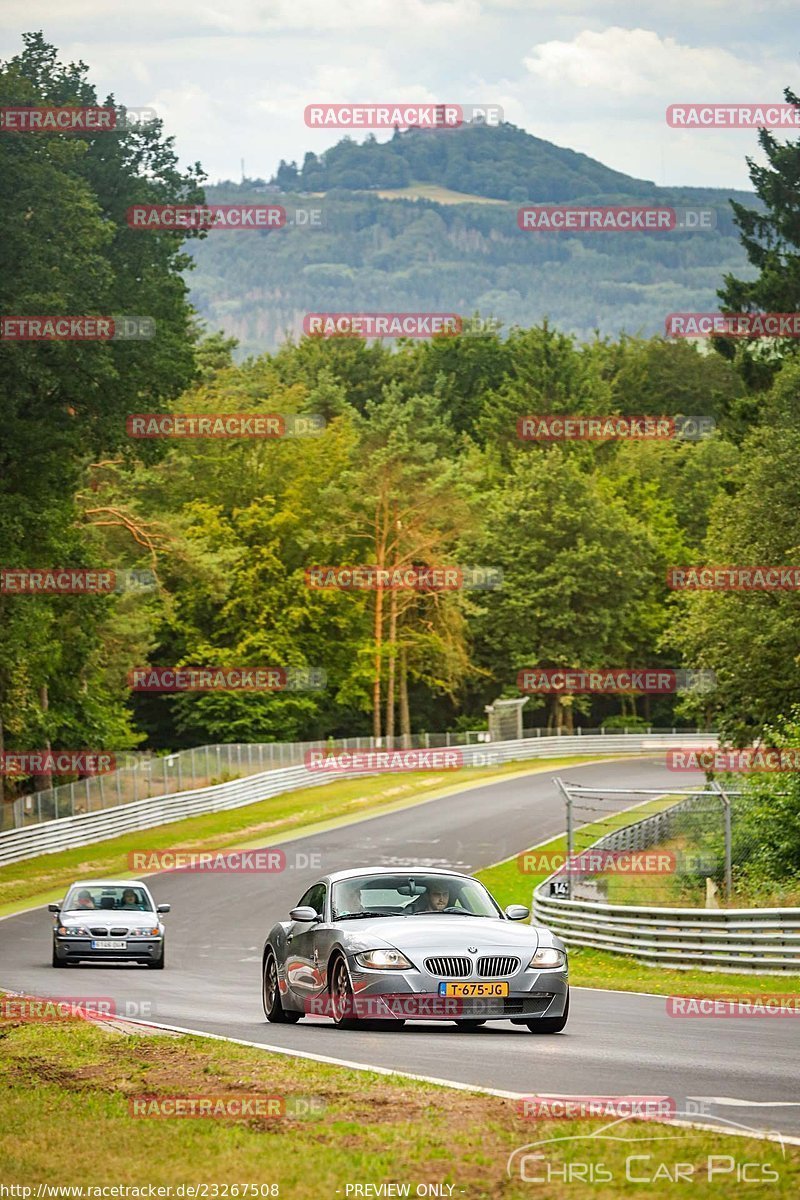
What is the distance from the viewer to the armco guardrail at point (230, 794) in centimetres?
4859

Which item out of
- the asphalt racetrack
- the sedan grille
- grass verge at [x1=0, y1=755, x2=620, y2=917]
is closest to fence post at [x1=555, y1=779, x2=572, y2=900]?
the asphalt racetrack

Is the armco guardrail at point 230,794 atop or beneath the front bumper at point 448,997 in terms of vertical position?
beneath

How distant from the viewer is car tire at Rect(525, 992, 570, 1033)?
1385 centimetres

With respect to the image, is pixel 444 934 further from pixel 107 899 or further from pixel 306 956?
pixel 107 899

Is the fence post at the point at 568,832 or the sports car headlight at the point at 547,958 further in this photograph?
the fence post at the point at 568,832

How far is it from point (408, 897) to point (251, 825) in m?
41.5

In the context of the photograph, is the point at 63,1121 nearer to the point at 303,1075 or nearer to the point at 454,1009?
the point at 303,1075

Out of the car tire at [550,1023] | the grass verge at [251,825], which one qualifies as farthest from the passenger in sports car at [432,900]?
the grass verge at [251,825]

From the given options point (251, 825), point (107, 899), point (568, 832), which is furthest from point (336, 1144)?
point (251, 825)

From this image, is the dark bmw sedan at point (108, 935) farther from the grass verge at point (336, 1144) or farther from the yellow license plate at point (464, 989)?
the grass verge at point (336, 1144)

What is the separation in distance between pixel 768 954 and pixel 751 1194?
14973mm

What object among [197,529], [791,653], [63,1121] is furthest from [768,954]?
[197,529]

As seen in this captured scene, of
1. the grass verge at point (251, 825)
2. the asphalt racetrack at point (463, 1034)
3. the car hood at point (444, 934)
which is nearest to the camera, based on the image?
the asphalt racetrack at point (463, 1034)

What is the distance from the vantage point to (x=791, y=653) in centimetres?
4372
